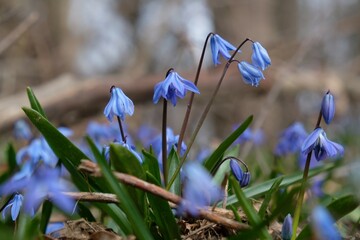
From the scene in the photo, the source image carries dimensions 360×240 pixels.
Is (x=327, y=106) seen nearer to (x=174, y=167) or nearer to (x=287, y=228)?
(x=287, y=228)

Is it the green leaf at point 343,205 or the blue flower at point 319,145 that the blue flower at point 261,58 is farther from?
the green leaf at point 343,205

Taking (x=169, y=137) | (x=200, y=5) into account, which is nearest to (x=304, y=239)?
(x=169, y=137)

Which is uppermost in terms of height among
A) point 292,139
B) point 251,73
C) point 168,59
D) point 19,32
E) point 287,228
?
point 168,59

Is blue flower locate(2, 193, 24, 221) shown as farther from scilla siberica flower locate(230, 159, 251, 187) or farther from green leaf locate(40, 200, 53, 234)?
scilla siberica flower locate(230, 159, 251, 187)

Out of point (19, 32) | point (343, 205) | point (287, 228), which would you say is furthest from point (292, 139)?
point (19, 32)

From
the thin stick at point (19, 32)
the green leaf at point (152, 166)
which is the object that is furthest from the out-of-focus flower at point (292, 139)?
the thin stick at point (19, 32)

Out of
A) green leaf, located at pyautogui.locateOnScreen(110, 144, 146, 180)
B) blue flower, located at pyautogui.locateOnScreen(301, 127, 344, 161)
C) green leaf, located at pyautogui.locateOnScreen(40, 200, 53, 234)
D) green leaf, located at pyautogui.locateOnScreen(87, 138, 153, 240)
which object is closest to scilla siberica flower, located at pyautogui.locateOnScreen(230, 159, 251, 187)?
blue flower, located at pyautogui.locateOnScreen(301, 127, 344, 161)
